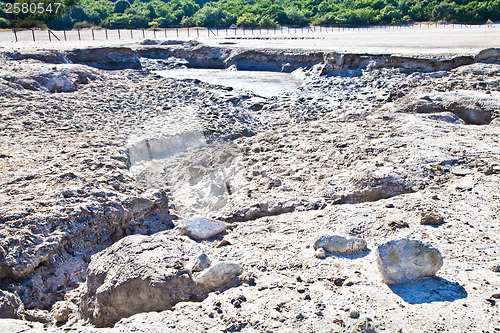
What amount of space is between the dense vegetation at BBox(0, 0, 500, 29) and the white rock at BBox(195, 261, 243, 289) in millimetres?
33054

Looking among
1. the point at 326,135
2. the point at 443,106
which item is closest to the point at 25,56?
the point at 326,135

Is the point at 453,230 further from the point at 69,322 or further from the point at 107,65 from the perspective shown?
the point at 107,65

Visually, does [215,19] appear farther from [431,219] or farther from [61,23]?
[431,219]

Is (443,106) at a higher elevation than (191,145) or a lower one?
higher

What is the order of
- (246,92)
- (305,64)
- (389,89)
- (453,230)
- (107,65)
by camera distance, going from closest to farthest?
(453,230) → (389,89) → (246,92) → (305,64) → (107,65)

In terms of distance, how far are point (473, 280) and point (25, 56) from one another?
15.0 m

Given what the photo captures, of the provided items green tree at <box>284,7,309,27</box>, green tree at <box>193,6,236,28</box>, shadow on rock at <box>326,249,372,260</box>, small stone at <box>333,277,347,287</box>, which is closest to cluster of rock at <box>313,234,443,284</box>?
small stone at <box>333,277,347,287</box>

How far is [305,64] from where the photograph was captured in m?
15.9

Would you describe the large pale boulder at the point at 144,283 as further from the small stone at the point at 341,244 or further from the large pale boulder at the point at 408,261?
the large pale boulder at the point at 408,261

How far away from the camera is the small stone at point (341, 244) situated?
3816 millimetres

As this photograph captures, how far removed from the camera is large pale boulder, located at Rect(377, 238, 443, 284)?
3229 millimetres

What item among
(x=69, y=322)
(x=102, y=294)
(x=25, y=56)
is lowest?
(x=69, y=322)

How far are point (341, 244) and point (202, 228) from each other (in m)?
1.57

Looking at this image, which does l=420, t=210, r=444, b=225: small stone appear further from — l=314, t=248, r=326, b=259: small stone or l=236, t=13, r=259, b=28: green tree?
l=236, t=13, r=259, b=28: green tree
